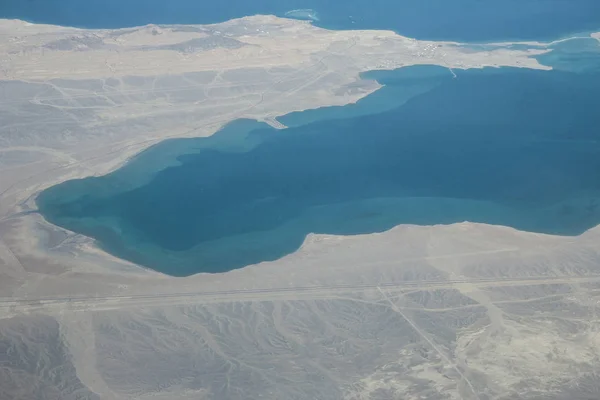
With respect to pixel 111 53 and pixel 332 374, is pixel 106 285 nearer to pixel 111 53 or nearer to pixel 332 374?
pixel 332 374

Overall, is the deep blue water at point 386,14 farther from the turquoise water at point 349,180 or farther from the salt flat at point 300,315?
the salt flat at point 300,315

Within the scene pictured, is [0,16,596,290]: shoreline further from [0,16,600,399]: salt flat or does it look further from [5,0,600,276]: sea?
[5,0,600,276]: sea

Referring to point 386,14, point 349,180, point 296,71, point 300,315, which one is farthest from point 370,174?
point 386,14

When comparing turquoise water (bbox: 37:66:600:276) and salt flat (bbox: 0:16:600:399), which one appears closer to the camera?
salt flat (bbox: 0:16:600:399)

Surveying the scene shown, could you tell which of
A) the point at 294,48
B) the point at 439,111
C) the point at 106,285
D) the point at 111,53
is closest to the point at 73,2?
the point at 111,53

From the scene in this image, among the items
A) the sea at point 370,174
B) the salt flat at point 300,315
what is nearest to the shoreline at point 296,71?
the salt flat at point 300,315

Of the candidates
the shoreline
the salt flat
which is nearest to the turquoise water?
the shoreline
